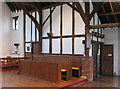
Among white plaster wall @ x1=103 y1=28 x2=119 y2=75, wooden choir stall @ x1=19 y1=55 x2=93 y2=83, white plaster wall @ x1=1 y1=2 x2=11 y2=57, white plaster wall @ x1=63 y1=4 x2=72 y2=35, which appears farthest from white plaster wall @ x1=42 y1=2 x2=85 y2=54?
white plaster wall @ x1=1 y1=2 x2=11 y2=57

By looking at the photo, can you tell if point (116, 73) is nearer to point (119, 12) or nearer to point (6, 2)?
point (119, 12)

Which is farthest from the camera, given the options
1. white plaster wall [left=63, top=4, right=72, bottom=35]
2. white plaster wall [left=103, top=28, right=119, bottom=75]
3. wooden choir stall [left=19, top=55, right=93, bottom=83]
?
white plaster wall [left=103, top=28, right=119, bottom=75]

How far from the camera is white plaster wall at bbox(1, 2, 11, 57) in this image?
10.7m

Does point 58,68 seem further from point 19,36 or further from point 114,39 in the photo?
point 19,36

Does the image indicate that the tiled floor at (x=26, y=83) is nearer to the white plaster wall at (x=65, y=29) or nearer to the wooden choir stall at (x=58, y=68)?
the wooden choir stall at (x=58, y=68)

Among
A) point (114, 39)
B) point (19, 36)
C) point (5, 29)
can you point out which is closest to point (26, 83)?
point (114, 39)

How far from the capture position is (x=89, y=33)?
6.82m

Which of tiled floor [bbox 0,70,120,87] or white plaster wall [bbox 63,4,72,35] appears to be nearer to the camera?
tiled floor [bbox 0,70,120,87]

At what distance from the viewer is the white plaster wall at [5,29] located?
35.2 ft

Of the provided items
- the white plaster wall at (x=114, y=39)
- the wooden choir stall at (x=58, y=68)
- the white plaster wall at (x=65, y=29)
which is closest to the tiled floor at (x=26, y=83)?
the wooden choir stall at (x=58, y=68)

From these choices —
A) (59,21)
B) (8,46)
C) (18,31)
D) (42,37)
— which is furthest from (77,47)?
(8,46)

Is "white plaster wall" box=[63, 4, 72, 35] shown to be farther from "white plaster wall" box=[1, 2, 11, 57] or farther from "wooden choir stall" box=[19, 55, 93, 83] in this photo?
"white plaster wall" box=[1, 2, 11, 57]

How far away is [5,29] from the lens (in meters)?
11.0

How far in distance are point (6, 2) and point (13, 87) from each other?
8809 millimetres
